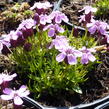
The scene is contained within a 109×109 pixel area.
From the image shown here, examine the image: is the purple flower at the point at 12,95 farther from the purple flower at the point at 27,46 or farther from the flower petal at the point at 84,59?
the purple flower at the point at 27,46

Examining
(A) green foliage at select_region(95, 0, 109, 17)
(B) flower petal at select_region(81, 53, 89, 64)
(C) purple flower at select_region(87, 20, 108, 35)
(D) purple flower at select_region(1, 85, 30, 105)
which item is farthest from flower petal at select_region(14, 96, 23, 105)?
(A) green foliage at select_region(95, 0, 109, 17)

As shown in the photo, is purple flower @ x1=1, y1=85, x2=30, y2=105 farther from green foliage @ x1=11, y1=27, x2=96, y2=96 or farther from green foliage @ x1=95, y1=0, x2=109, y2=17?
green foliage @ x1=95, y1=0, x2=109, y2=17

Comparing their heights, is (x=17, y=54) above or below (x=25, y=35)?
below

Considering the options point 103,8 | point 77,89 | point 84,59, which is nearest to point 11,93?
point 84,59

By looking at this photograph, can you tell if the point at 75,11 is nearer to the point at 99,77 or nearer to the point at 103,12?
the point at 103,12

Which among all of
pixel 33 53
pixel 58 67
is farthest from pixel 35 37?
pixel 58 67

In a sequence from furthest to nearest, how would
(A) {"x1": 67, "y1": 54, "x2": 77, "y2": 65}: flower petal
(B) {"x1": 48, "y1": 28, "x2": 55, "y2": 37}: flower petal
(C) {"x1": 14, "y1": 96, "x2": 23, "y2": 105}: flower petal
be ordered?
(B) {"x1": 48, "y1": 28, "x2": 55, "y2": 37}: flower petal < (A) {"x1": 67, "y1": 54, "x2": 77, "y2": 65}: flower petal < (C) {"x1": 14, "y1": 96, "x2": 23, "y2": 105}: flower petal
